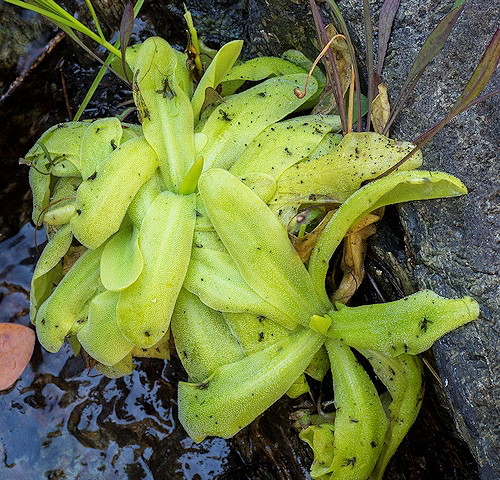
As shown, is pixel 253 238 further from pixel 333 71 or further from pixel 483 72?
pixel 483 72

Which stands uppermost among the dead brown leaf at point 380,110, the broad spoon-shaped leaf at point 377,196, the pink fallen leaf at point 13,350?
the dead brown leaf at point 380,110

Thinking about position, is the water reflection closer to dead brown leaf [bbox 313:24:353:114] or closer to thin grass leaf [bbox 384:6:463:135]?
dead brown leaf [bbox 313:24:353:114]

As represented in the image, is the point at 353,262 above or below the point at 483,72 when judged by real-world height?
below

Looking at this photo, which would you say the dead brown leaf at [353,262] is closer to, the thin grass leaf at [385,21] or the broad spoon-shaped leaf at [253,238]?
the broad spoon-shaped leaf at [253,238]

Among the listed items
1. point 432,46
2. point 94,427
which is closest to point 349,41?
point 432,46

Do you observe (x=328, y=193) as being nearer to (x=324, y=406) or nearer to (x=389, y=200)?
(x=389, y=200)

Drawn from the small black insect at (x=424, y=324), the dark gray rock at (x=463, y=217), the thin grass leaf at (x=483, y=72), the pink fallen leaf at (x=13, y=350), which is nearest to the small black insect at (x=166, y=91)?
the dark gray rock at (x=463, y=217)

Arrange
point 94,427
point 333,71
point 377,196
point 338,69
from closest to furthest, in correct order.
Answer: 1. point 377,196
2. point 333,71
3. point 338,69
4. point 94,427
